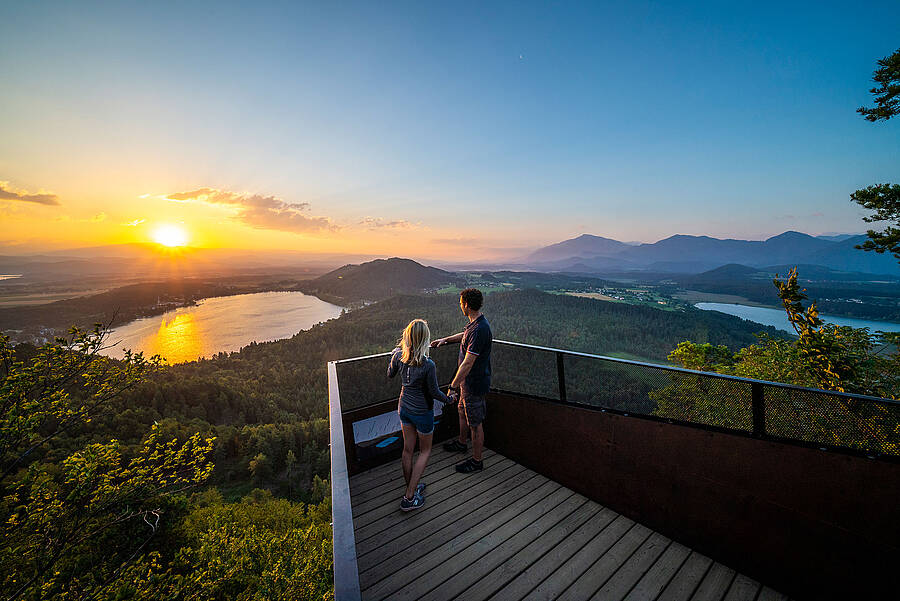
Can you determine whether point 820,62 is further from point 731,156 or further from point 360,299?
point 360,299

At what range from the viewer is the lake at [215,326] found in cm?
7519

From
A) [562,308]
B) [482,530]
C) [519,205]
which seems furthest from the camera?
[562,308]

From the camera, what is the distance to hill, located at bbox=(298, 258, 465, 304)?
13725cm

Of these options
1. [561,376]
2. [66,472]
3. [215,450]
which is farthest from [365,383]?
[215,450]

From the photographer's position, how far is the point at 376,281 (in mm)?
144375

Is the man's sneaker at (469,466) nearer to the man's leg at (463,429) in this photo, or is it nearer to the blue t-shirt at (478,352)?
the man's leg at (463,429)

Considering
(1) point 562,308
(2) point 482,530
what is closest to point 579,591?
(2) point 482,530

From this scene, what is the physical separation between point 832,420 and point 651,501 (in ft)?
4.91

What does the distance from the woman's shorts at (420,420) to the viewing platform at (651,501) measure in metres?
0.60

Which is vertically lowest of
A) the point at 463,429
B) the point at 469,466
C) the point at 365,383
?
the point at 469,466

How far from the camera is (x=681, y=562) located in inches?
106

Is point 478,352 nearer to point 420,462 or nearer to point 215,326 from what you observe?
point 420,462

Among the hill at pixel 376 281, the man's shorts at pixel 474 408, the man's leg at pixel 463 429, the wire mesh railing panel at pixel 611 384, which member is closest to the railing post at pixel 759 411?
the wire mesh railing panel at pixel 611 384

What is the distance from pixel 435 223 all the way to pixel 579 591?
1589 inches
